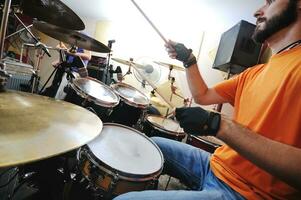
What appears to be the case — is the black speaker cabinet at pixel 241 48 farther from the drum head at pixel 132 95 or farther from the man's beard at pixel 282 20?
the man's beard at pixel 282 20

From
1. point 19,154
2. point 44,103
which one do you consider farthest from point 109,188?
point 19,154

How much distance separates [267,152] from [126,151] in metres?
0.73

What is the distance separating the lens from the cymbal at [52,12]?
124 cm

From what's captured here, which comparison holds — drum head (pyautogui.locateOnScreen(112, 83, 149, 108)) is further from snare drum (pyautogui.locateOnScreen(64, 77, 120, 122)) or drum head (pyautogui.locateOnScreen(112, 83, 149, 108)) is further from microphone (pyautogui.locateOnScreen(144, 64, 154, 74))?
microphone (pyautogui.locateOnScreen(144, 64, 154, 74))

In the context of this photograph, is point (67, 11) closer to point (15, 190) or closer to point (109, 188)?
point (109, 188)

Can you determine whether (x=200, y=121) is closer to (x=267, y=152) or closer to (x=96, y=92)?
(x=267, y=152)

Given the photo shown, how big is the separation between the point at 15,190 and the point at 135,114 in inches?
46.3

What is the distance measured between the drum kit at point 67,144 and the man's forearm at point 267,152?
0.42 metres

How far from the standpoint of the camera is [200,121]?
2.51 ft

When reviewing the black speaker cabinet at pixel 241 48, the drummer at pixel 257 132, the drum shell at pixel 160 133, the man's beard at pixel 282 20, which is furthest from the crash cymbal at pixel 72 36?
the black speaker cabinet at pixel 241 48

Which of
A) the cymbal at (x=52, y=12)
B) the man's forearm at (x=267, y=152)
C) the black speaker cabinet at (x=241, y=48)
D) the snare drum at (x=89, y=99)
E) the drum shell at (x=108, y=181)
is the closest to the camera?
the man's forearm at (x=267, y=152)

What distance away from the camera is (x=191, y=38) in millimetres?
4672

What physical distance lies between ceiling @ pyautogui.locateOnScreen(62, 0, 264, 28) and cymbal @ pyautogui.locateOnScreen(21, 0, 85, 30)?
255 centimetres

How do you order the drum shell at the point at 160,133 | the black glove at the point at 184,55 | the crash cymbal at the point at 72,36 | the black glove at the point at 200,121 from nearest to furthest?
the black glove at the point at 200,121 < the black glove at the point at 184,55 < the crash cymbal at the point at 72,36 < the drum shell at the point at 160,133
